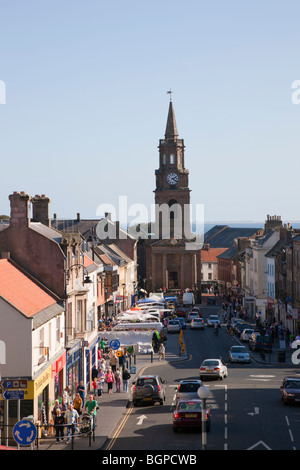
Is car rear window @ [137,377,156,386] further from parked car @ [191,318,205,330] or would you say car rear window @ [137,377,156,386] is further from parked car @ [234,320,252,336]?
parked car @ [191,318,205,330]

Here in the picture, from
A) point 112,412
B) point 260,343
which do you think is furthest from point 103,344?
point 112,412

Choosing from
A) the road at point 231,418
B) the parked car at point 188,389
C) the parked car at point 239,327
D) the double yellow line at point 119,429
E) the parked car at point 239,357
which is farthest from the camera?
the parked car at point 239,327

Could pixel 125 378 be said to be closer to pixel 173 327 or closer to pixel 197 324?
pixel 173 327

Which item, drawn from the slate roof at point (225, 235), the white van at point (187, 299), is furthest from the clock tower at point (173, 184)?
the slate roof at point (225, 235)

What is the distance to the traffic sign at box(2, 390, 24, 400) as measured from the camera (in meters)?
29.2

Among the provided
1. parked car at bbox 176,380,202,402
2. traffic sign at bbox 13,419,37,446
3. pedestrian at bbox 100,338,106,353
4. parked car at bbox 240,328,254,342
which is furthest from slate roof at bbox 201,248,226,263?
traffic sign at bbox 13,419,37,446

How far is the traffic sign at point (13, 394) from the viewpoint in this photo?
2916 cm

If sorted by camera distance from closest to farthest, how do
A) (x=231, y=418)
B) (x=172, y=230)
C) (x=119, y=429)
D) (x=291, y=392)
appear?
(x=119, y=429) → (x=231, y=418) → (x=291, y=392) → (x=172, y=230)

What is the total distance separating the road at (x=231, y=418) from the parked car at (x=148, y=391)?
42 cm

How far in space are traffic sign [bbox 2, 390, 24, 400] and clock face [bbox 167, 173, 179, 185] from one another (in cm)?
10472

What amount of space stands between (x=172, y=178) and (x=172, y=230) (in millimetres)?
9120

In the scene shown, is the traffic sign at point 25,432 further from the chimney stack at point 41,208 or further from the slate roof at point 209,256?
the slate roof at point 209,256

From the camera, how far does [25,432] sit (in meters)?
23.7

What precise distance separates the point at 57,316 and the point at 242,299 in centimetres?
7616
